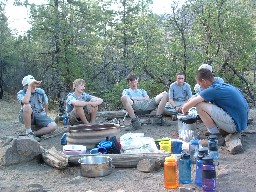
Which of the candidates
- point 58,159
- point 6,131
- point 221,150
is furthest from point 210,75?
point 6,131

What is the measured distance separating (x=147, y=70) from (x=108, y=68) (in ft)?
9.47

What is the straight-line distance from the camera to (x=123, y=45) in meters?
16.3

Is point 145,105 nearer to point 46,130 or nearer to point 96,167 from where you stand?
point 46,130

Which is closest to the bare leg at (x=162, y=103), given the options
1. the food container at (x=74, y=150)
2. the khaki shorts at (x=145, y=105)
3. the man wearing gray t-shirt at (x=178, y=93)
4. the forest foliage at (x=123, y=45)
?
the khaki shorts at (x=145, y=105)

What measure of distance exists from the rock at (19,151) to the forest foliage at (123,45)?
677 cm

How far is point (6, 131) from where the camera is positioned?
25.3ft

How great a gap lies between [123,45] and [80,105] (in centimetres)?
1044

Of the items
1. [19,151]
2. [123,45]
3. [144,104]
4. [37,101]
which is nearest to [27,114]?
[37,101]

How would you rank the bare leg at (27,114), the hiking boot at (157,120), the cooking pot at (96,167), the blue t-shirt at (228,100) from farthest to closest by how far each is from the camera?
1. the hiking boot at (157,120)
2. the bare leg at (27,114)
3. the blue t-shirt at (228,100)
4. the cooking pot at (96,167)

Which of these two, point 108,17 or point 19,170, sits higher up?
point 108,17

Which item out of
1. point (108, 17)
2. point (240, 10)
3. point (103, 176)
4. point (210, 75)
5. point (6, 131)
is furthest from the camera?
point (108, 17)

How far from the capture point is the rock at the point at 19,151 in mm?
4676

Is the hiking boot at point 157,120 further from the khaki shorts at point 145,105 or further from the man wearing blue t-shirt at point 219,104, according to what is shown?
the man wearing blue t-shirt at point 219,104

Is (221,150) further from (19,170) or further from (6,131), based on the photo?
(6,131)
